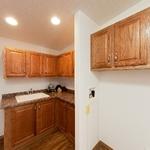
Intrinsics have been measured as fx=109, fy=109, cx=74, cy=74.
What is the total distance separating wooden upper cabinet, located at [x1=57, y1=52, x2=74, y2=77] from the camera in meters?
2.48

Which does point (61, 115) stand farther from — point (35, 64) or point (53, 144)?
point (35, 64)

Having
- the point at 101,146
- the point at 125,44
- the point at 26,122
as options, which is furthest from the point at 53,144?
the point at 125,44

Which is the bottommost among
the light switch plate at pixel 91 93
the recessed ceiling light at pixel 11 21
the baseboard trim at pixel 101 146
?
the baseboard trim at pixel 101 146

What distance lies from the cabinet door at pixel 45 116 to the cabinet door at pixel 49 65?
0.75m

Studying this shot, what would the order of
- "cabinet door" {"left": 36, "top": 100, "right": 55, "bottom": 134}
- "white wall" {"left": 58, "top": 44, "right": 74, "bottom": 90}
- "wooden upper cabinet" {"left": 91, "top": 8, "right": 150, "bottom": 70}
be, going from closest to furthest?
"wooden upper cabinet" {"left": 91, "top": 8, "right": 150, "bottom": 70} → "cabinet door" {"left": 36, "top": 100, "right": 55, "bottom": 134} → "white wall" {"left": 58, "top": 44, "right": 74, "bottom": 90}

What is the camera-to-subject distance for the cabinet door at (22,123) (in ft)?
6.28

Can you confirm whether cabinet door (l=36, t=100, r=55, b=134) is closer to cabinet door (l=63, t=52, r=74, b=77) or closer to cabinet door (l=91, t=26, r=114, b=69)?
cabinet door (l=63, t=52, r=74, b=77)

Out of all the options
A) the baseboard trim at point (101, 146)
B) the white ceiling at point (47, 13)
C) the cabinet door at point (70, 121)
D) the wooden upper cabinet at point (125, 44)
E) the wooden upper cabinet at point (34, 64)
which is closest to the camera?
the wooden upper cabinet at point (125, 44)

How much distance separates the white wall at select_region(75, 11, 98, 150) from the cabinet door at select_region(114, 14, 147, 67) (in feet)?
1.55

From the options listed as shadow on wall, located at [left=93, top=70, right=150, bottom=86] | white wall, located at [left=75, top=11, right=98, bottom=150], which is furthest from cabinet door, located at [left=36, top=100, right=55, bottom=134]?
shadow on wall, located at [left=93, top=70, right=150, bottom=86]

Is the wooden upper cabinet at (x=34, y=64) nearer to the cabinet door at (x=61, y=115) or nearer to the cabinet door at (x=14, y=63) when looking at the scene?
the cabinet door at (x=14, y=63)

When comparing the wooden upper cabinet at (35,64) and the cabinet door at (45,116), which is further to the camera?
the cabinet door at (45,116)

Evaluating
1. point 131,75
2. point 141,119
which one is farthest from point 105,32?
point 141,119

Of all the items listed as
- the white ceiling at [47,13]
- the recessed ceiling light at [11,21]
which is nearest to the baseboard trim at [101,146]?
the white ceiling at [47,13]
